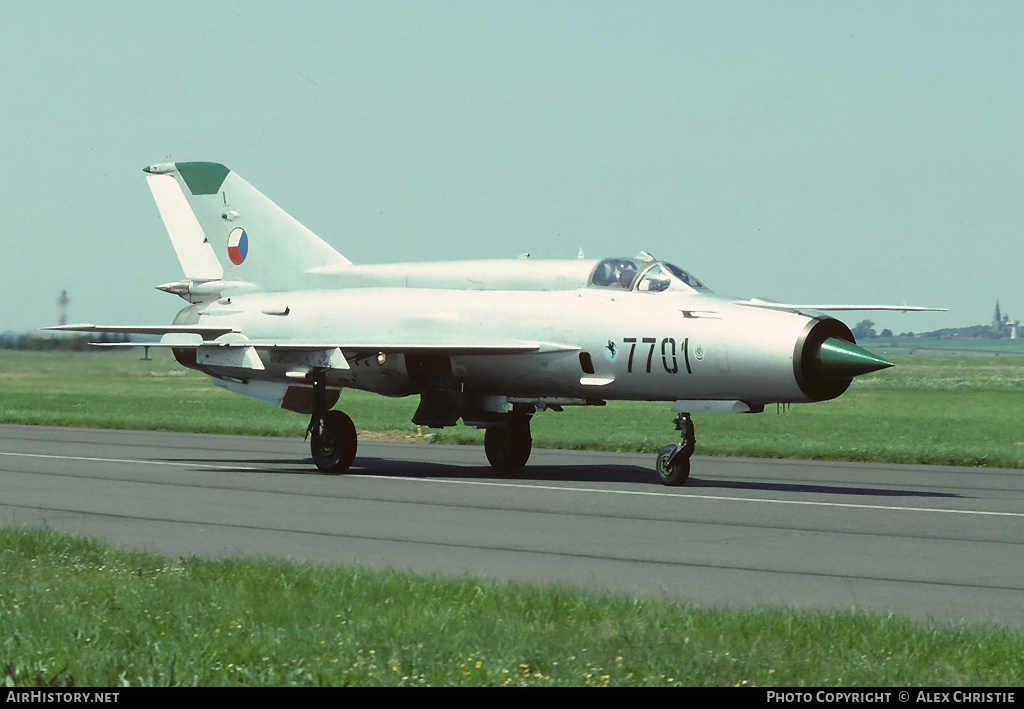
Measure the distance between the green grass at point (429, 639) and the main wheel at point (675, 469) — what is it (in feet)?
31.2

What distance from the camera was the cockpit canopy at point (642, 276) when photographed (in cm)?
1973

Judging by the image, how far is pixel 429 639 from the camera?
8000 millimetres

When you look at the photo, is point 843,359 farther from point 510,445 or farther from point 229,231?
point 229,231

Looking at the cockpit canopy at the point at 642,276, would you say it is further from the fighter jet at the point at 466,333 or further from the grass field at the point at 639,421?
the grass field at the point at 639,421

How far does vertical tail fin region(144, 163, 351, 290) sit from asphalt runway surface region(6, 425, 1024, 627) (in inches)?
123

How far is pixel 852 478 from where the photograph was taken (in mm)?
21234

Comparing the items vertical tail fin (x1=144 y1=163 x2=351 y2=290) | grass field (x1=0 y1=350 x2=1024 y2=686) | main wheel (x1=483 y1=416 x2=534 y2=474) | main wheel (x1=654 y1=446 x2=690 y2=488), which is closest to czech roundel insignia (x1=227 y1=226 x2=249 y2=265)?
vertical tail fin (x1=144 y1=163 x2=351 y2=290)

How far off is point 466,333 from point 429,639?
1350cm

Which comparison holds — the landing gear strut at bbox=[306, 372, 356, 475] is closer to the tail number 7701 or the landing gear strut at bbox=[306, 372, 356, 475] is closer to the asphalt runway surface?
the asphalt runway surface

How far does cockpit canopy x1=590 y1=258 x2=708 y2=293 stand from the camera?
1973 cm

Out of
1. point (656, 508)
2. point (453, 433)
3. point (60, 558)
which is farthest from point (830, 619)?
point (453, 433)

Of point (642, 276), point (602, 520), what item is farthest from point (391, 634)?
point (642, 276)

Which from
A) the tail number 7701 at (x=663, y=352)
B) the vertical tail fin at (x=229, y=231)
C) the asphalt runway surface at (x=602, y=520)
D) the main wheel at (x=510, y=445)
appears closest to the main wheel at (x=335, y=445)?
Answer: the asphalt runway surface at (x=602, y=520)
